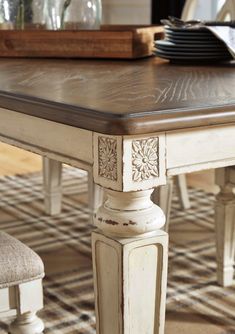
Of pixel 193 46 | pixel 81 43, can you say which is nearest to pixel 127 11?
pixel 81 43

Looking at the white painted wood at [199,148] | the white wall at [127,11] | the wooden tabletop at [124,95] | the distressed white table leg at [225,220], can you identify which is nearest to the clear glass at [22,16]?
the wooden tabletop at [124,95]

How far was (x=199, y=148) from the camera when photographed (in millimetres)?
1040

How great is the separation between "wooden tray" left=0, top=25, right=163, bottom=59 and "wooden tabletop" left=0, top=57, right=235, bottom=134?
4.0 inches

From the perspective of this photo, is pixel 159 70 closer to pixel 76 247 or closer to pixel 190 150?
pixel 190 150

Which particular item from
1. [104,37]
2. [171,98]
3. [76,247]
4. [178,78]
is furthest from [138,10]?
[171,98]

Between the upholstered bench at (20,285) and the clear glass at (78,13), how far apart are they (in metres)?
0.89

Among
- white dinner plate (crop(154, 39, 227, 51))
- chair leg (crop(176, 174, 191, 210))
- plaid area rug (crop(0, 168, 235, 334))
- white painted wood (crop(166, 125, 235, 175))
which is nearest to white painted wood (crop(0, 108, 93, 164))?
white painted wood (crop(166, 125, 235, 175))

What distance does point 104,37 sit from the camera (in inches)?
69.5

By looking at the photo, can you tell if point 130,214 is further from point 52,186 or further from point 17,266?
point 52,186

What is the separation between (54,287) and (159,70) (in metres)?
0.85

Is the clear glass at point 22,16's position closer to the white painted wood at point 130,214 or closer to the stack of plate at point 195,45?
the stack of plate at point 195,45

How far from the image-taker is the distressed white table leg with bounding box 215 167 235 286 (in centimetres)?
193

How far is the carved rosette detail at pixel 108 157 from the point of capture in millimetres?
969

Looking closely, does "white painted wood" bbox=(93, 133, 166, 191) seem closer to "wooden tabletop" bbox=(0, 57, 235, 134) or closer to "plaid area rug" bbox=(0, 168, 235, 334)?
"wooden tabletop" bbox=(0, 57, 235, 134)
